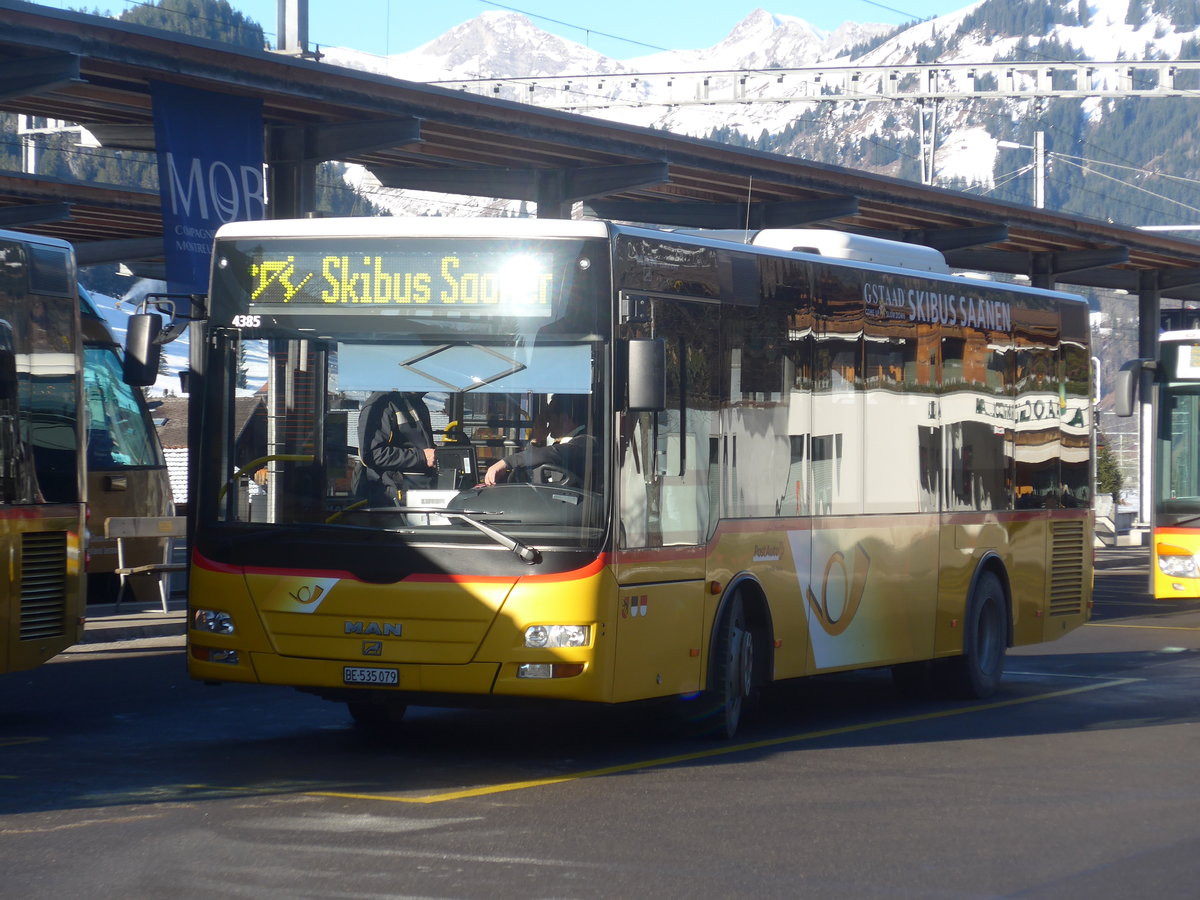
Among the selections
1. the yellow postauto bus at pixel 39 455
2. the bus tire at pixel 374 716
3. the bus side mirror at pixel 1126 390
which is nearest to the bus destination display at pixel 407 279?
the yellow postauto bus at pixel 39 455

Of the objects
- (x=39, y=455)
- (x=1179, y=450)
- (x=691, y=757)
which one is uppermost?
(x=39, y=455)

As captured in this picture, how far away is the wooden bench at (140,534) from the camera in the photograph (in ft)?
62.7

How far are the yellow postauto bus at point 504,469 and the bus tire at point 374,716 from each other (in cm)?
2

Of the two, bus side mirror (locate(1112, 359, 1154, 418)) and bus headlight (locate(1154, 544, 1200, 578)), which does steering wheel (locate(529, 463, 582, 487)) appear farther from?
bus headlight (locate(1154, 544, 1200, 578))

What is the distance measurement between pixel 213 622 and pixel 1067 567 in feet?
25.0

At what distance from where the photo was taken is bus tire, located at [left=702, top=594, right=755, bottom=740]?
1105 centimetres

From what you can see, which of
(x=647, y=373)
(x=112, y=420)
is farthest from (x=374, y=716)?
(x=112, y=420)

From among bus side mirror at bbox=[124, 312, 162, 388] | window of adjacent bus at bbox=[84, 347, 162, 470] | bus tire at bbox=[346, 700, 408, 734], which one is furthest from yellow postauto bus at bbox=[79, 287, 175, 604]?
bus side mirror at bbox=[124, 312, 162, 388]

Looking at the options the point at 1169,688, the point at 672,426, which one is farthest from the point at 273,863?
the point at 1169,688

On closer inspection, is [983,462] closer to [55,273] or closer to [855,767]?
[855,767]

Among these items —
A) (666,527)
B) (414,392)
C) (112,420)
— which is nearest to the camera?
(414,392)

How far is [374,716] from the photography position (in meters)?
11.8

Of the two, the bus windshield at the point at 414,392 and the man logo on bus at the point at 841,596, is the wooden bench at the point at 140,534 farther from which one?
the bus windshield at the point at 414,392

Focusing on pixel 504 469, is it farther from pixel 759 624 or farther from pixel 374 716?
pixel 374 716
